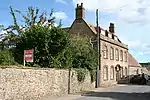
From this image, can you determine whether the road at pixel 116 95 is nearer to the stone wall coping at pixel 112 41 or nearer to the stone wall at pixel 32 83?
the stone wall at pixel 32 83

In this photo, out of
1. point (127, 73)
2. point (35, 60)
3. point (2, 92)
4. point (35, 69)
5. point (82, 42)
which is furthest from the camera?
point (127, 73)

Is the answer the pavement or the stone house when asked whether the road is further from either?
the stone house

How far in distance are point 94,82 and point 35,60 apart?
11.2 meters

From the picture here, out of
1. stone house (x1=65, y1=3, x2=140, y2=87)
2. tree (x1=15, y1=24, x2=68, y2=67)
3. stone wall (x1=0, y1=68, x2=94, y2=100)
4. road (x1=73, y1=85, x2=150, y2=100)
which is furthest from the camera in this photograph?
stone house (x1=65, y1=3, x2=140, y2=87)

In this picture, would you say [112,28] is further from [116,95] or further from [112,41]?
[116,95]

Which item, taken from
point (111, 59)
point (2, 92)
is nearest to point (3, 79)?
point (2, 92)

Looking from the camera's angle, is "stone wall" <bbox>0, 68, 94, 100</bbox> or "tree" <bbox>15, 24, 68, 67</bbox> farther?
"tree" <bbox>15, 24, 68, 67</bbox>

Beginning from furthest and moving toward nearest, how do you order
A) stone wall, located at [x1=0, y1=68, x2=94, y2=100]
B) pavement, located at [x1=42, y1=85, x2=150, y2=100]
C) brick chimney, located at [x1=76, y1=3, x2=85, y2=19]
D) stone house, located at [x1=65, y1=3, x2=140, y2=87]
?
brick chimney, located at [x1=76, y1=3, x2=85, y2=19]
stone house, located at [x1=65, y1=3, x2=140, y2=87]
pavement, located at [x1=42, y1=85, x2=150, y2=100]
stone wall, located at [x1=0, y1=68, x2=94, y2=100]

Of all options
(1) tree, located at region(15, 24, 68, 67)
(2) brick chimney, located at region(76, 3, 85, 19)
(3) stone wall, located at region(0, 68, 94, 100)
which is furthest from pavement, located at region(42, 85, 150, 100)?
(2) brick chimney, located at region(76, 3, 85, 19)

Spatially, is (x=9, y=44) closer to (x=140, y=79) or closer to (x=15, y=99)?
(x=15, y=99)

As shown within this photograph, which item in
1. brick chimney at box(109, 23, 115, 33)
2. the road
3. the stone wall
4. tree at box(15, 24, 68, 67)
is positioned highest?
brick chimney at box(109, 23, 115, 33)

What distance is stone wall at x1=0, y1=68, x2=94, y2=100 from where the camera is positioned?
1814 centimetres

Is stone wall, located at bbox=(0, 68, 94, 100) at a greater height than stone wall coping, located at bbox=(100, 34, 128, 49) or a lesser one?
lesser

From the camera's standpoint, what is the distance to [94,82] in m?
36.2
